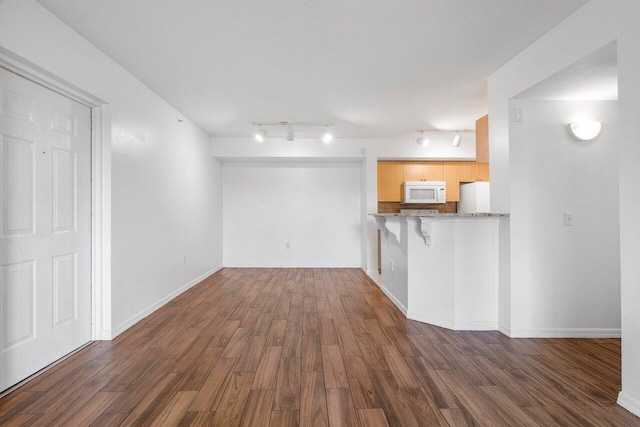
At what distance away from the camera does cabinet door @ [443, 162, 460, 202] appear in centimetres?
559

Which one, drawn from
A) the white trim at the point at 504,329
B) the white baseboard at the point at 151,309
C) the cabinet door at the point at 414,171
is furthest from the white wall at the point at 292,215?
the white trim at the point at 504,329

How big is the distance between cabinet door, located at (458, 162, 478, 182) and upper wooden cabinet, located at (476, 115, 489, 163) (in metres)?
1.79

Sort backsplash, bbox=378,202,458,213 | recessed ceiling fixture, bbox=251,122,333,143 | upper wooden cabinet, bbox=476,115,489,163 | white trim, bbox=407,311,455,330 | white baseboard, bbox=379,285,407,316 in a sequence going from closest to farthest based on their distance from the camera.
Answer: white trim, bbox=407,311,455,330, white baseboard, bbox=379,285,407,316, upper wooden cabinet, bbox=476,115,489,163, recessed ceiling fixture, bbox=251,122,333,143, backsplash, bbox=378,202,458,213

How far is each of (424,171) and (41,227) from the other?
5.20 meters

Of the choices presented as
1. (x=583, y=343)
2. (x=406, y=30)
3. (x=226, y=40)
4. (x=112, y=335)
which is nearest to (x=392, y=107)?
(x=406, y=30)

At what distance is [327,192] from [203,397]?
4633 mm

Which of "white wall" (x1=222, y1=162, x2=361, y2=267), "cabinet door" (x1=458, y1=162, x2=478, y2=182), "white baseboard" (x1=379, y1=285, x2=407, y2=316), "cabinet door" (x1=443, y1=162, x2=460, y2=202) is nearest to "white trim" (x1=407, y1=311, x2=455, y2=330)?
"white baseboard" (x1=379, y1=285, x2=407, y2=316)

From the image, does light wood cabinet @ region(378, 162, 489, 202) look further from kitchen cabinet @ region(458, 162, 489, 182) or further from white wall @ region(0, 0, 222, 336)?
white wall @ region(0, 0, 222, 336)

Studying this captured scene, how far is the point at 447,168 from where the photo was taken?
5613 mm

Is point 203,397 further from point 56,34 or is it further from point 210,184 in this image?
point 210,184

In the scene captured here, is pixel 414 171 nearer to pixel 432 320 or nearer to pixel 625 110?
pixel 432 320

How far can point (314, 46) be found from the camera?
246cm

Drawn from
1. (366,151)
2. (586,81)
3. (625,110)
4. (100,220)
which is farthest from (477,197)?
(100,220)

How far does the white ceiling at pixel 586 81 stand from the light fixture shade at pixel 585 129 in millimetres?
237
